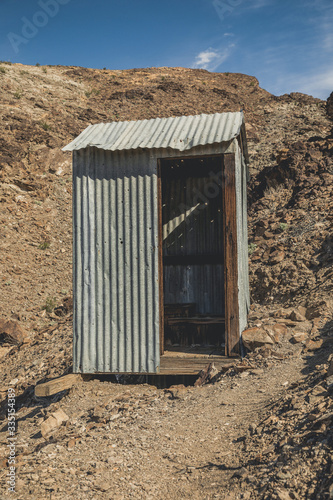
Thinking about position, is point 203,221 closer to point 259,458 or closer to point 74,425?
point 74,425

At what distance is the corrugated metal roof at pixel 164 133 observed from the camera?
284 inches

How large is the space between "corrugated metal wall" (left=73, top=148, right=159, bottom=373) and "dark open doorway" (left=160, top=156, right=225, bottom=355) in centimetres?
305

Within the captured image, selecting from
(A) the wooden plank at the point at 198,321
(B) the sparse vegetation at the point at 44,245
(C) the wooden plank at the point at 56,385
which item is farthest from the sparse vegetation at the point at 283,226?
(B) the sparse vegetation at the point at 44,245

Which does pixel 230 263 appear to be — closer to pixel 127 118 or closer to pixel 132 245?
pixel 132 245

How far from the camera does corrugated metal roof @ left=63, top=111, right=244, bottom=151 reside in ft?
23.7

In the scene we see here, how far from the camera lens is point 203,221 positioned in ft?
35.0

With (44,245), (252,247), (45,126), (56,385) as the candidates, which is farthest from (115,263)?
(45,126)

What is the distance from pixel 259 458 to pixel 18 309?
11.0 metres

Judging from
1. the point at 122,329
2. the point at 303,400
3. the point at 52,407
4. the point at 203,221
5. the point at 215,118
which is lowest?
the point at 52,407

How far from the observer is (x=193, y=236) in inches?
421

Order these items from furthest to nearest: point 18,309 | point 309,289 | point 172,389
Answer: point 18,309 < point 309,289 < point 172,389

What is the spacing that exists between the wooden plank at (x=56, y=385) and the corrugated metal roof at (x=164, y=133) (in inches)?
151

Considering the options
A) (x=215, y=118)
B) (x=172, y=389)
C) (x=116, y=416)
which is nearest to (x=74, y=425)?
(x=116, y=416)

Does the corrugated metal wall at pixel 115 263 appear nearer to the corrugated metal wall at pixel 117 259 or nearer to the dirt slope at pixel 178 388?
the corrugated metal wall at pixel 117 259
